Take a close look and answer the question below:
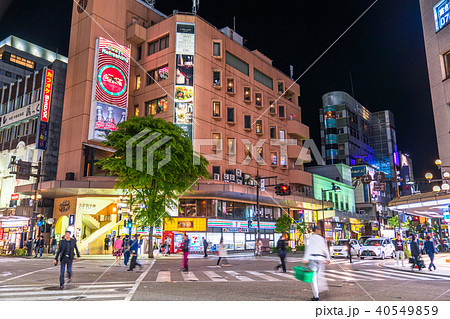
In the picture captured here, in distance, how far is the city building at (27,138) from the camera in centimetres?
4156

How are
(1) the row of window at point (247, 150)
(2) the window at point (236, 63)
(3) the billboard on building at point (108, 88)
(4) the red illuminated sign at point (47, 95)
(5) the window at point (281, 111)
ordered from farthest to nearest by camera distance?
(5) the window at point (281, 111), (2) the window at point (236, 63), (1) the row of window at point (247, 150), (4) the red illuminated sign at point (47, 95), (3) the billboard on building at point (108, 88)

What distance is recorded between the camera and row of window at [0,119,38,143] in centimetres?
4772

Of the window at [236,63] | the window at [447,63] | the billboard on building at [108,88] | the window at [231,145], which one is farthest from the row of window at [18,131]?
the window at [447,63]

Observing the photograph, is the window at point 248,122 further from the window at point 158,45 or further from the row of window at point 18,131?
the row of window at point 18,131

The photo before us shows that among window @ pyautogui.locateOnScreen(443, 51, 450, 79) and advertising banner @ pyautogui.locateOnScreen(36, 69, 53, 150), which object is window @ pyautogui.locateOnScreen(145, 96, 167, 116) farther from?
window @ pyautogui.locateOnScreen(443, 51, 450, 79)

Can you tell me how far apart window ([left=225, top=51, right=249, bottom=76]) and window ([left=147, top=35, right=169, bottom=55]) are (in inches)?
331

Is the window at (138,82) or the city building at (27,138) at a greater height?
the window at (138,82)

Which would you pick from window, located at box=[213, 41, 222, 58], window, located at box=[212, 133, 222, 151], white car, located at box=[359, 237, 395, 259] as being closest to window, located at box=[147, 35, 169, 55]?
window, located at box=[213, 41, 222, 58]

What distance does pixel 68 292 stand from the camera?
34.5ft

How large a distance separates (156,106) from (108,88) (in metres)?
5.82

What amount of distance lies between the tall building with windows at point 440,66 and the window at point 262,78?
1097 inches

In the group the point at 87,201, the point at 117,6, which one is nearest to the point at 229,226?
the point at 87,201

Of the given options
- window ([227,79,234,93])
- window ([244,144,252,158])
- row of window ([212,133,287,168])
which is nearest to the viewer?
row of window ([212,133,287,168])
